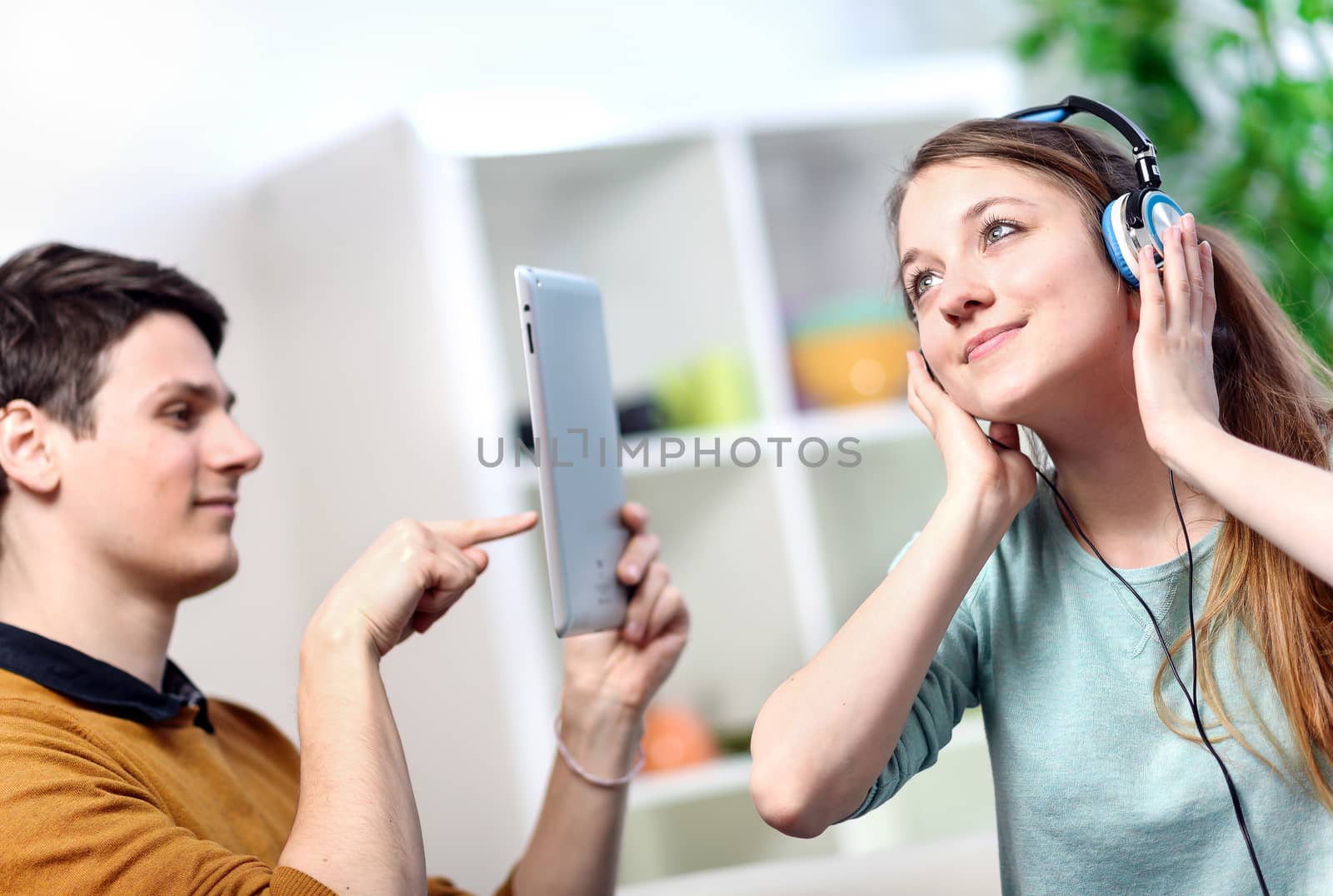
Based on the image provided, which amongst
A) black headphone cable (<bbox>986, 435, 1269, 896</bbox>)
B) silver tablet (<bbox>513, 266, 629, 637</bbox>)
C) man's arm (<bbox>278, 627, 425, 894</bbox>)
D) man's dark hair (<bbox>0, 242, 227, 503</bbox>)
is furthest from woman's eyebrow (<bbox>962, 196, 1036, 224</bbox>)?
man's dark hair (<bbox>0, 242, 227, 503</bbox>)

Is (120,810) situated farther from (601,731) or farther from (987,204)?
(987,204)

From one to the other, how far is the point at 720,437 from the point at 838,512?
582 millimetres

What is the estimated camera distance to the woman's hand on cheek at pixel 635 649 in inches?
56.2

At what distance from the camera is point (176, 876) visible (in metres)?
1.00

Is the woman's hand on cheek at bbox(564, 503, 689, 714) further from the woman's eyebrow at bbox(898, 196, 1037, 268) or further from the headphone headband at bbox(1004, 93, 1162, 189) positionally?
the headphone headband at bbox(1004, 93, 1162, 189)

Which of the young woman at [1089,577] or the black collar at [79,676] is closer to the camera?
the young woman at [1089,577]

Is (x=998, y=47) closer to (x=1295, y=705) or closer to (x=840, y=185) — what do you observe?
(x=840, y=185)

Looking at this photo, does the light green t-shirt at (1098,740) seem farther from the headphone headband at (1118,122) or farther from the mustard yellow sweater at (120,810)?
the mustard yellow sweater at (120,810)

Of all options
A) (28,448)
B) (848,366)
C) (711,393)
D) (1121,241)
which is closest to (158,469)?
(28,448)

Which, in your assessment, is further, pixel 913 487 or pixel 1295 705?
pixel 913 487

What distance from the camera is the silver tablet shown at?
122 centimetres

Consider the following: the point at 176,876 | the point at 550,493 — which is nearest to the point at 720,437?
the point at 550,493

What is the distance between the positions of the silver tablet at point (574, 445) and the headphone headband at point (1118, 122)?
53 centimetres

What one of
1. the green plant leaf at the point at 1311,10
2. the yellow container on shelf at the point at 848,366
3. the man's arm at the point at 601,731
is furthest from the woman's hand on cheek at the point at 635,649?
the green plant leaf at the point at 1311,10
